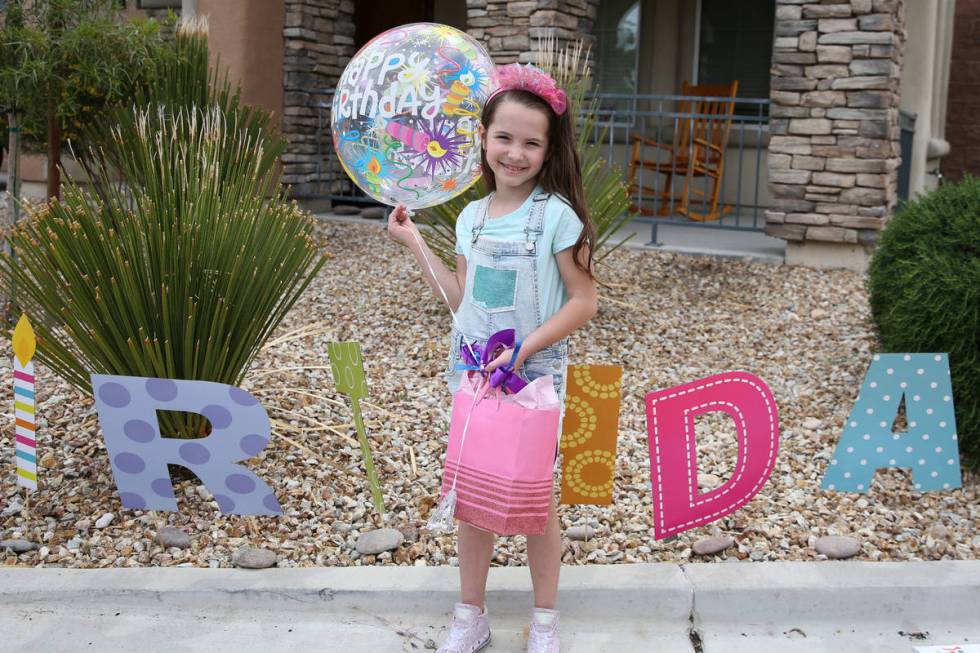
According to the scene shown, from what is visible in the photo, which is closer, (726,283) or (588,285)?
(588,285)

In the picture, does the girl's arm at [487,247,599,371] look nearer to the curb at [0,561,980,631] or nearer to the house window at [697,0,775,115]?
the curb at [0,561,980,631]

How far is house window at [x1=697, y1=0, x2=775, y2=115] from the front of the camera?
368 inches

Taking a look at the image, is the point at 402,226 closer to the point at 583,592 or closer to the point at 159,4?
the point at 583,592

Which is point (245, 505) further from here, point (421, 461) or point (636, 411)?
point (636, 411)

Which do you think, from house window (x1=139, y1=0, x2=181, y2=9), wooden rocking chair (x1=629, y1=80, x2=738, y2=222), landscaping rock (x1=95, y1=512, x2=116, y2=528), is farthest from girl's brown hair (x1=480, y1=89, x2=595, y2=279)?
house window (x1=139, y1=0, x2=181, y2=9)

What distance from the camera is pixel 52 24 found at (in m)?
4.74

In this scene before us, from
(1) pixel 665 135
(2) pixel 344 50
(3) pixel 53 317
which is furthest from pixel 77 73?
(1) pixel 665 135

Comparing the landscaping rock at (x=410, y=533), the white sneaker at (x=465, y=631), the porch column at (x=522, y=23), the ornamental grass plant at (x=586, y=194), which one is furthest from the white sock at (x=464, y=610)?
the porch column at (x=522, y=23)

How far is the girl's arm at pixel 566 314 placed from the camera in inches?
96.0

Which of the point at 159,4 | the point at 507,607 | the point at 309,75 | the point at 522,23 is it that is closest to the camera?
the point at 507,607

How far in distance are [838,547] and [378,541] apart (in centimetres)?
141

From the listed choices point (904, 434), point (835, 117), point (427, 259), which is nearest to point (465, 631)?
point (427, 259)

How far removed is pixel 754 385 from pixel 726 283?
11.5 feet

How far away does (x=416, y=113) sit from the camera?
8.62 feet
